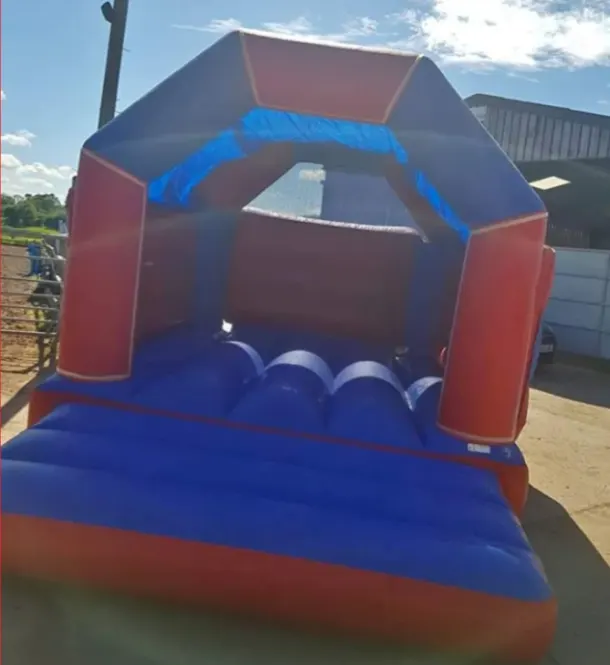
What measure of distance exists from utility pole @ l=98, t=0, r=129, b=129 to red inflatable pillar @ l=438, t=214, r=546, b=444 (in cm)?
424

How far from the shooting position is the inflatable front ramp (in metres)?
2.32

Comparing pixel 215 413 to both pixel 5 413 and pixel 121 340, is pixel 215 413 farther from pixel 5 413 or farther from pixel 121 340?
pixel 5 413

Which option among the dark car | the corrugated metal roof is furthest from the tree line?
the dark car

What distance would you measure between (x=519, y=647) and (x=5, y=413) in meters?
3.56

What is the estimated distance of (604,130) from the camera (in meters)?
19.0

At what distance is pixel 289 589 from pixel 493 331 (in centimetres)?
158

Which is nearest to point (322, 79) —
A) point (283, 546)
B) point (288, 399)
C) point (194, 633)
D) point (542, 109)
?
point (288, 399)

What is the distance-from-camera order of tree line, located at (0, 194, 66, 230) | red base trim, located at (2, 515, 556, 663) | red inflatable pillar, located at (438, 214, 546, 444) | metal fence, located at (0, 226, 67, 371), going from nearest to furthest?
red base trim, located at (2, 515, 556, 663) → red inflatable pillar, located at (438, 214, 546, 444) → metal fence, located at (0, 226, 67, 371) → tree line, located at (0, 194, 66, 230)

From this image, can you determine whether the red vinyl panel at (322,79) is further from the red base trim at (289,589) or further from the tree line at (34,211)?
the tree line at (34,211)

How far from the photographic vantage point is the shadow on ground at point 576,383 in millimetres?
7766

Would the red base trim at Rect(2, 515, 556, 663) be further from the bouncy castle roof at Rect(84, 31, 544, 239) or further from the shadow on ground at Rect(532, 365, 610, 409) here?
the shadow on ground at Rect(532, 365, 610, 409)

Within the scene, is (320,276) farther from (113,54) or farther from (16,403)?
(113,54)

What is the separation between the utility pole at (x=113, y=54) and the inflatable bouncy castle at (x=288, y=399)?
1.80 meters

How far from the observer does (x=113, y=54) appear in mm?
6504
